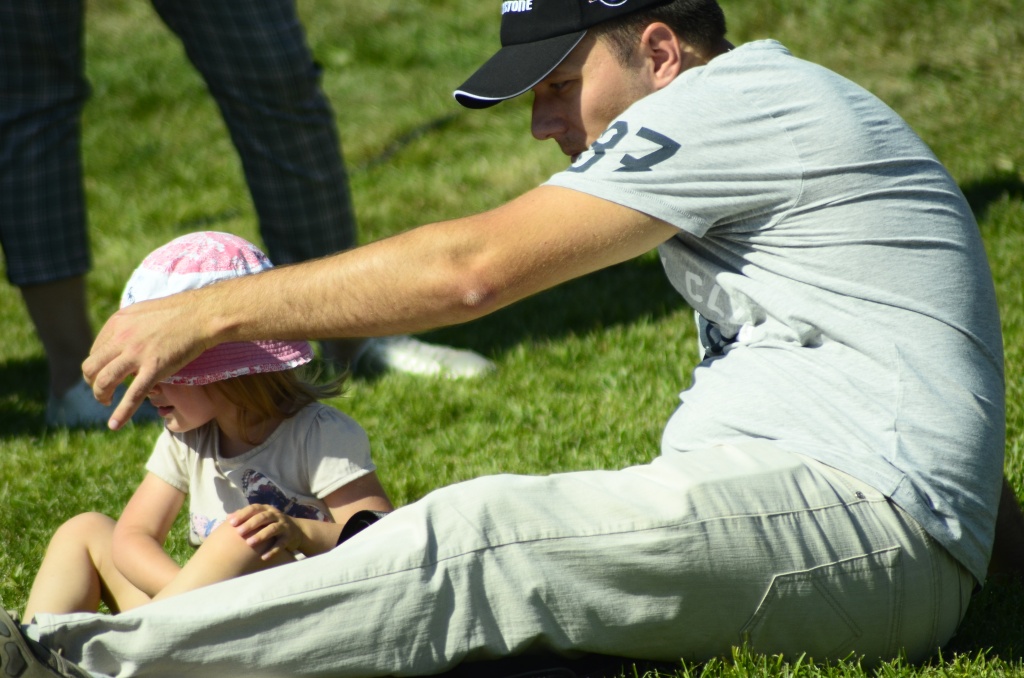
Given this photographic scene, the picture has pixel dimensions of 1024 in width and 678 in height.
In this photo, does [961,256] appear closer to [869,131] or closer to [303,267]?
[869,131]

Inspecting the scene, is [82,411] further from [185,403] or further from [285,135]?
[185,403]

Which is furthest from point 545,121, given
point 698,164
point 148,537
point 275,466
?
point 148,537

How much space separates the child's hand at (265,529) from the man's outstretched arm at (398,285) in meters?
0.32

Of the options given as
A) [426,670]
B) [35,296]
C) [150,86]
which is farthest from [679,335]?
[150,86]

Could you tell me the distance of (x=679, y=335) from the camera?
16.0 feet

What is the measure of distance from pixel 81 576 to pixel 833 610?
167 cm

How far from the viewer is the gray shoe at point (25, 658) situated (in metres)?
2.09

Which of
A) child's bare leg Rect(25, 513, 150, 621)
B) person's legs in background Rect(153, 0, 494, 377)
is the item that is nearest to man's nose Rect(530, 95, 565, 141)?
child's bare leg Rect(25, 513, 150, 621)

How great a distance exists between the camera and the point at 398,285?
2.34 m

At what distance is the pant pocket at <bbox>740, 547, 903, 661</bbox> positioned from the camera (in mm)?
2240

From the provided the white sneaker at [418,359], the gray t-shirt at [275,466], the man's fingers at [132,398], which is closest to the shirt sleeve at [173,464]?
the gray t-shirt at [275,466]

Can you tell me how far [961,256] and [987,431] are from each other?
0.34 meters

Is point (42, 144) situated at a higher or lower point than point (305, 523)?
higher

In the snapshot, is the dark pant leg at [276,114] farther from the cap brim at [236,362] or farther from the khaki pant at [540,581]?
the khaki pant at [540,581]
